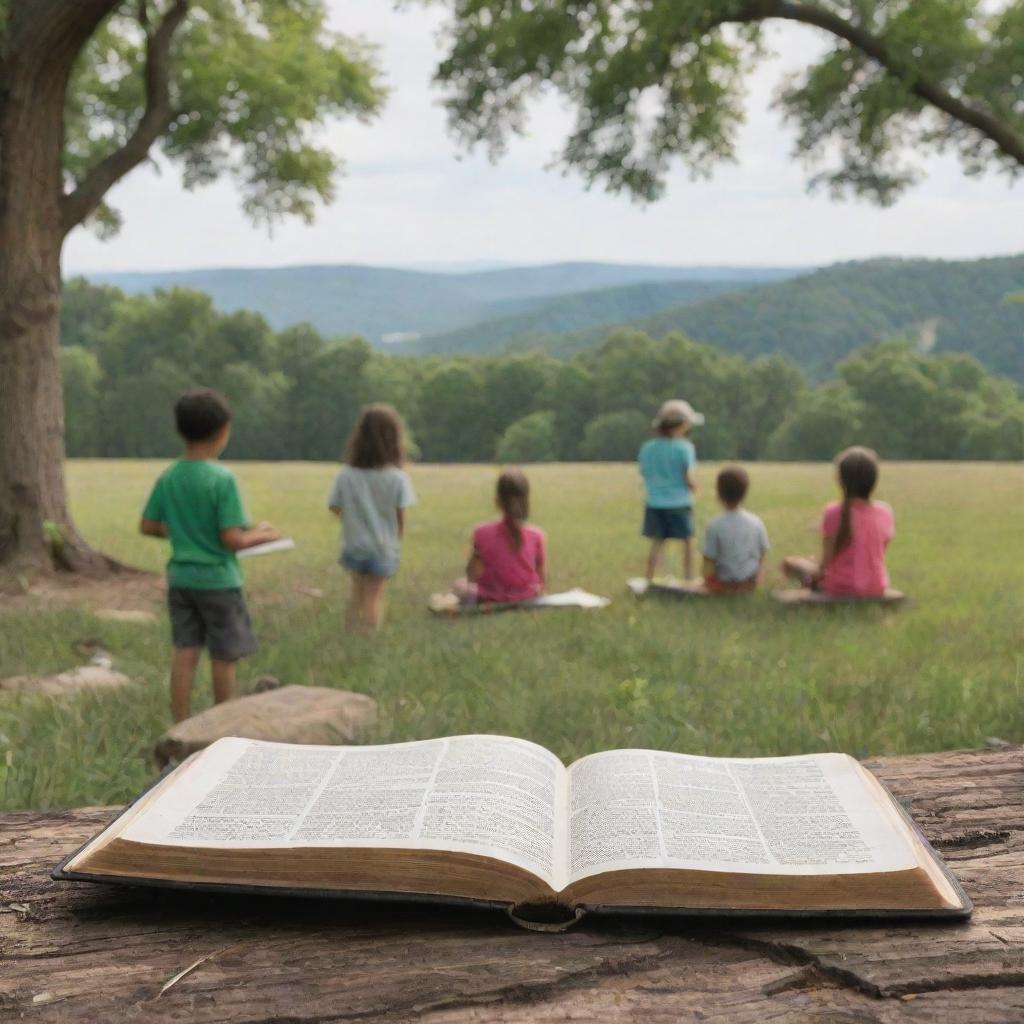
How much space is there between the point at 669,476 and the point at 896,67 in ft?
16.8

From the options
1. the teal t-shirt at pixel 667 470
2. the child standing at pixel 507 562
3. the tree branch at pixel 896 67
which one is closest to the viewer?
the child standing at pixel 507 562

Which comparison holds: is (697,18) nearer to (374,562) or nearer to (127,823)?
(374,562)

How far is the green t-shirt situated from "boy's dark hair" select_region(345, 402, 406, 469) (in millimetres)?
1943

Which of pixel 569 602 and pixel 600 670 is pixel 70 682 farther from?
pixel 569 602

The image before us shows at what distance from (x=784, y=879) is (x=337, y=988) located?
0.58 m

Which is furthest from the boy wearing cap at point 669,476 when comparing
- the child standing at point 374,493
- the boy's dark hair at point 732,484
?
the child standing at point 374,493

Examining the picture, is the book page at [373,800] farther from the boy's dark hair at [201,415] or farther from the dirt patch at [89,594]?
the dirt patch at [89,594]

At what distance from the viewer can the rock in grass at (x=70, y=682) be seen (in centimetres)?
525

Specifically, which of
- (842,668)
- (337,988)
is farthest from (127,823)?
(842,668)

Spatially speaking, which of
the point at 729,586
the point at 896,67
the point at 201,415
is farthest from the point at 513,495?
the point at 896,67

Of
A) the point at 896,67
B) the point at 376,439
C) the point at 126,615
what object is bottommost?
the point at 126,615

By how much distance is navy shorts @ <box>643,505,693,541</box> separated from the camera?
9.09 m

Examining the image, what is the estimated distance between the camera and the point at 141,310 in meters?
64.3

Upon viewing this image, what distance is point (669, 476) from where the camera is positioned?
9000 mm
